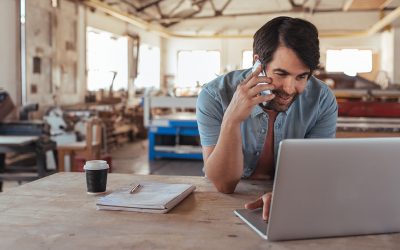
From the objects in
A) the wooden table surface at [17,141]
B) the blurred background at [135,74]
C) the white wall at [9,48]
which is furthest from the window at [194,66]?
the wooden table surface at [17,141]

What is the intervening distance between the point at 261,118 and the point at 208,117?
0.68 feet

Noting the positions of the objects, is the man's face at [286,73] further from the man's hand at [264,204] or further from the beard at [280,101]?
the man's hand at [264,204]

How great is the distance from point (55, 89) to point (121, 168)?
2.02 metres

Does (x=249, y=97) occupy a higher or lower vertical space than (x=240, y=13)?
lower

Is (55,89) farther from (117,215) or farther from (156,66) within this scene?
(117,215)

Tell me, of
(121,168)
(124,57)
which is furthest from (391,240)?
(124,57)

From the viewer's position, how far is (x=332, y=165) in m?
1.03

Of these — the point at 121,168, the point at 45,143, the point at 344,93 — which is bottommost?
the point at 121,168

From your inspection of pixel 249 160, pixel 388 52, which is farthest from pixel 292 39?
pixel 388 52

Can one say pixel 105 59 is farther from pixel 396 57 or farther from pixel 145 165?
pixel 396 57

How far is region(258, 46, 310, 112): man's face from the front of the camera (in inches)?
60.6

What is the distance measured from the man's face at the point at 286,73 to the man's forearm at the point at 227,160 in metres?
0.19

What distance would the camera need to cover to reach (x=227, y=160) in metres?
1.61

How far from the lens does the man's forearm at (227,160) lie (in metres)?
1.58
